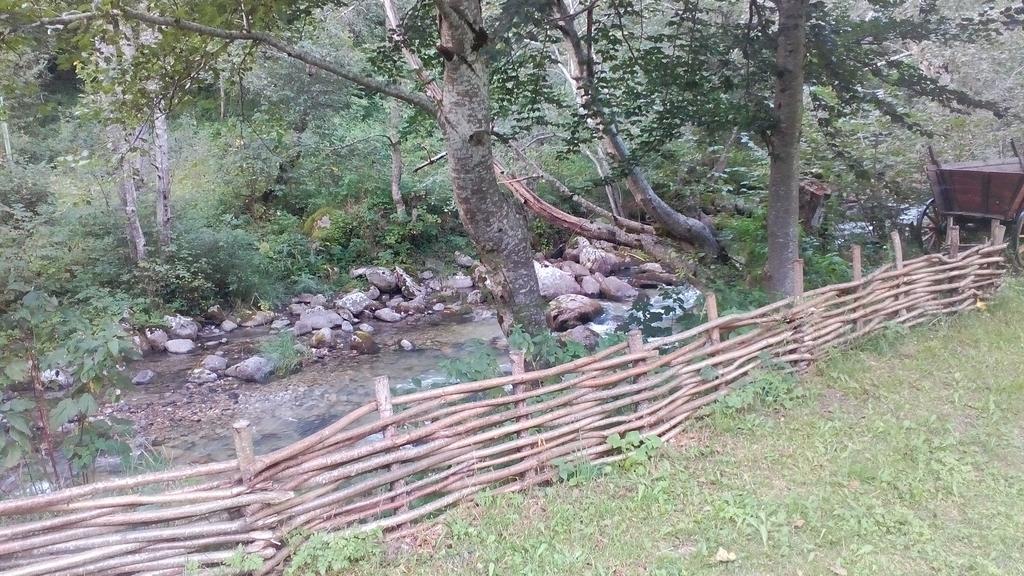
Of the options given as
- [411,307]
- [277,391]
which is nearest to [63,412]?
[277,391]

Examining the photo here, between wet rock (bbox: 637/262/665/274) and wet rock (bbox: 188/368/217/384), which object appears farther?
wet rock (bbox: 637/262/665/274)

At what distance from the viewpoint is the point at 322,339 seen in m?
9.39

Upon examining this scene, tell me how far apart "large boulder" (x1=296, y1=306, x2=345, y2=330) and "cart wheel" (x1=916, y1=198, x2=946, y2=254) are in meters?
7.94

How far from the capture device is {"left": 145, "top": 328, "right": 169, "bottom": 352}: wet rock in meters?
9.25

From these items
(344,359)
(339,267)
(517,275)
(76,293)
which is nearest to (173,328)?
(76,293)

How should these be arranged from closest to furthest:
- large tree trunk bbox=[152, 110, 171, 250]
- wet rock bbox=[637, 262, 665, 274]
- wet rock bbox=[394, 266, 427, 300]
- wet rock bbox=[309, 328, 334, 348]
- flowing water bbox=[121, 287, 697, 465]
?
1. flowing water bbox=[121, 287, 697, 465]
2. wet rock bbox=[309, 328, 334, 348]
3. large tree trunk bbox=[152, 110, 171, 250]
4. wet rock bbox=[637, 262, 665, 274]
5. wet rock bbox=[394, 266, 427, 300]

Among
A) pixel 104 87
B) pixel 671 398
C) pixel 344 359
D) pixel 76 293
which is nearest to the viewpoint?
pixel 671 398

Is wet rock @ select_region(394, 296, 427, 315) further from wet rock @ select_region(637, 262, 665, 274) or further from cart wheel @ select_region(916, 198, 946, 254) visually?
cart wheel @ select_region(916, 198, 946, 254)

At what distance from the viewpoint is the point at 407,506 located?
2.92 metres

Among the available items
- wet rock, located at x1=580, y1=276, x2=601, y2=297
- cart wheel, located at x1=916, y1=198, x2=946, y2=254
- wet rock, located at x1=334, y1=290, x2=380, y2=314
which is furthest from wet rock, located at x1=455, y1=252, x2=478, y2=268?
cart wheel, located at x1=916, y1=198, x2=946, y2=254

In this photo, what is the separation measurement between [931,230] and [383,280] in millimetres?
8503

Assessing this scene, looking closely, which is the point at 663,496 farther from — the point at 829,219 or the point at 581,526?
the point at 829,219

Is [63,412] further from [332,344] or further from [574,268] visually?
[574,268]

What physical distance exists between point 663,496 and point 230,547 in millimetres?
1841
